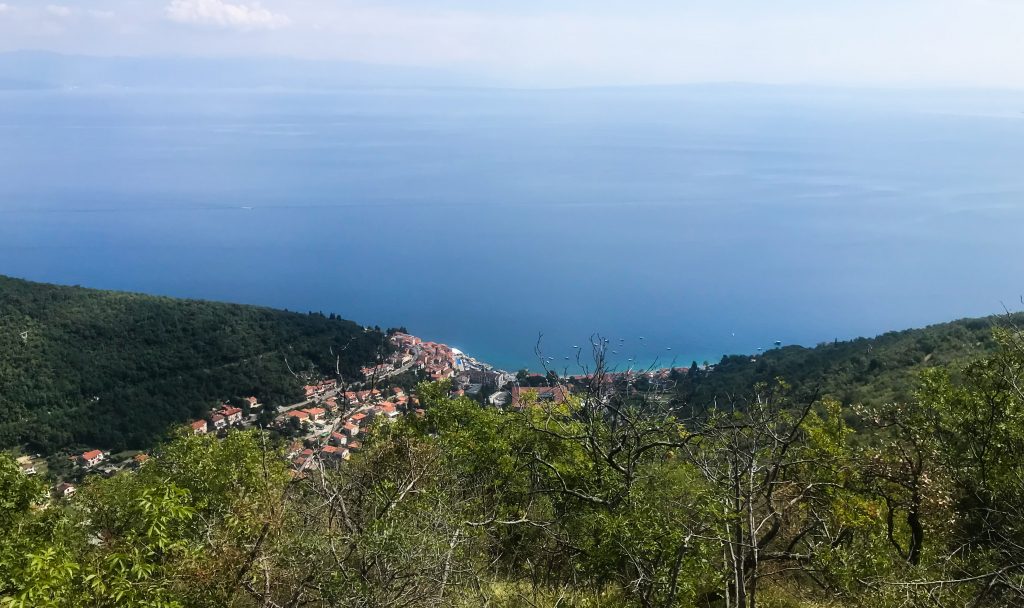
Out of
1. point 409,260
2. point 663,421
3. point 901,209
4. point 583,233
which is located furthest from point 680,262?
point 663,421

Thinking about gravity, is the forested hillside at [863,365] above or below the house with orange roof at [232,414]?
above

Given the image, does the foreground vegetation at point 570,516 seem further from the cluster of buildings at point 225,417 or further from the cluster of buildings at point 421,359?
the cluster of buildings at point 421,359

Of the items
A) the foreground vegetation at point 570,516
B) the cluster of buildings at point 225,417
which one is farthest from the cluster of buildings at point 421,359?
the foreground vegetation at point 570,516

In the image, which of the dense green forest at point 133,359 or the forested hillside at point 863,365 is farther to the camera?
the dense green forest at point 133,359

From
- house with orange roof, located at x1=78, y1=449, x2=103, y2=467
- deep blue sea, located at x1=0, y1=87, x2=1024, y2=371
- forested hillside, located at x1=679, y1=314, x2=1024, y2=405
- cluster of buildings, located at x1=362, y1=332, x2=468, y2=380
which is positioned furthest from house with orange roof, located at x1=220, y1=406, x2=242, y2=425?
forested hillside, located at x1=679, y1=314, x2=1024, y2=405

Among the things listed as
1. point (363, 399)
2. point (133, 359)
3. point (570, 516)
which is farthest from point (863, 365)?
point (133, 359)
